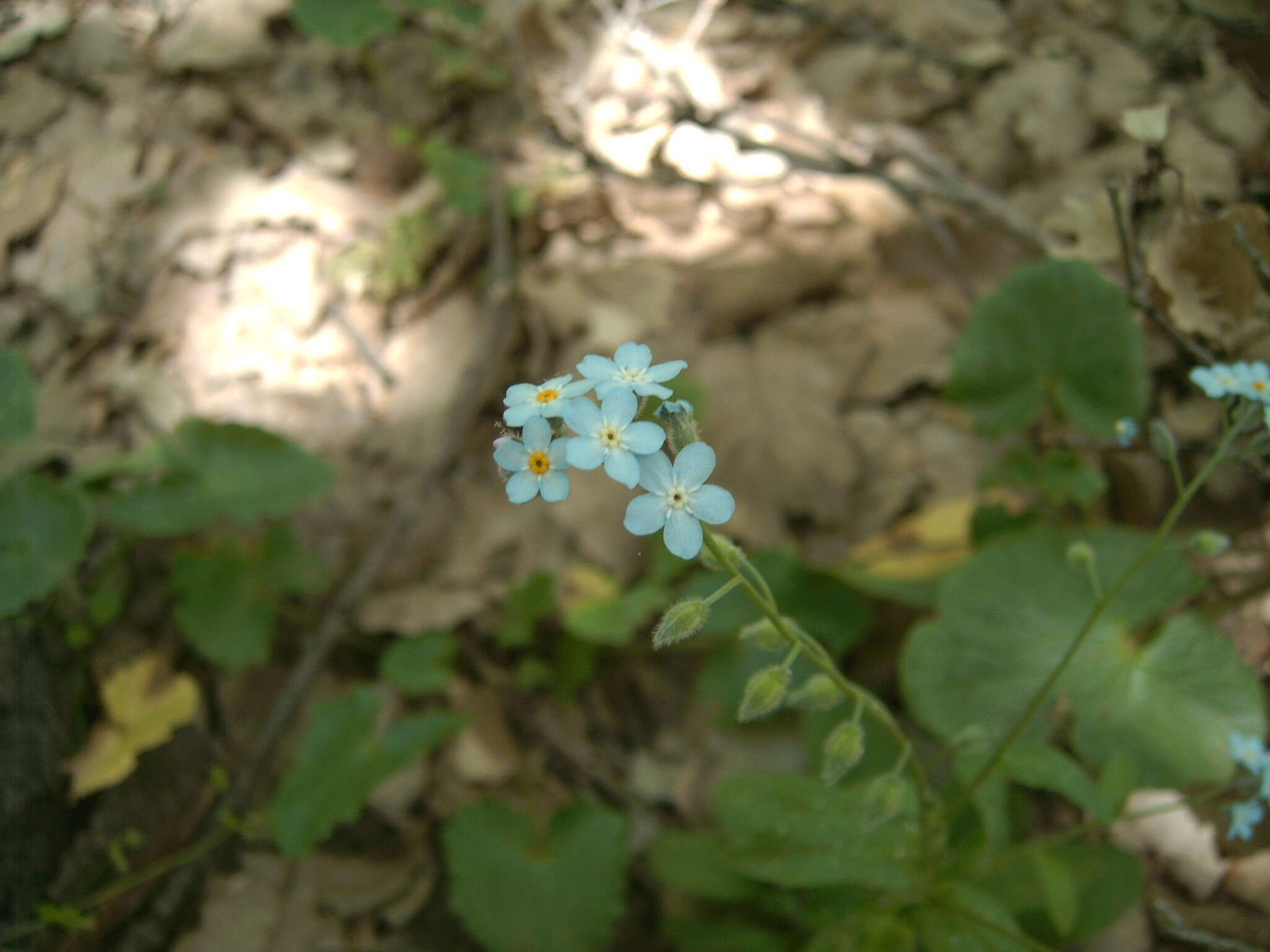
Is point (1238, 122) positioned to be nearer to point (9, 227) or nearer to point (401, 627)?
point (401, 627)

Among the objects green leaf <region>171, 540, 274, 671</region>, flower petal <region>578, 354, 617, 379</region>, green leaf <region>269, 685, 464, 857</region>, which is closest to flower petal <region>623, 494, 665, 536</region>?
flower petal <region>578, 354, 617, 379</region>

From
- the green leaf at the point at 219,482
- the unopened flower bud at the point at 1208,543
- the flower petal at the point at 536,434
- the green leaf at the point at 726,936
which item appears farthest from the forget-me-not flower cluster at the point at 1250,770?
the green leaf at the point at 219,482

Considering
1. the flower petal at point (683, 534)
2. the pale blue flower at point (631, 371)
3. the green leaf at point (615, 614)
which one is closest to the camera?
the flower petal at point (683, 534)

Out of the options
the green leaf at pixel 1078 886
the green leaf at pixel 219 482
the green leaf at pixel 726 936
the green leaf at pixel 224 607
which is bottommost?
the green leaf at pixel 726 936

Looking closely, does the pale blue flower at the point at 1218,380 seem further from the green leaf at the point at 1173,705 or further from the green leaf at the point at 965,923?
the green leaf at the point at 965,923

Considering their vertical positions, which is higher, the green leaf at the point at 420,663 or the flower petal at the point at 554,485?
the flower petal at the point at 554,485

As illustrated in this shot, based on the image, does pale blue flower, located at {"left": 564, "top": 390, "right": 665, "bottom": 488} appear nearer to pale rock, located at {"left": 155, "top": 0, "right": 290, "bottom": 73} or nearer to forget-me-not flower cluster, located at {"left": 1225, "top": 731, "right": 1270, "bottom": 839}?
forget-me-not flower cluster, located at {"left": 1225, "top": 731, "right": 1270, "bottom": 839}
